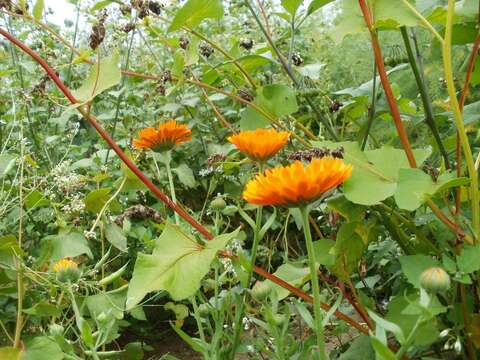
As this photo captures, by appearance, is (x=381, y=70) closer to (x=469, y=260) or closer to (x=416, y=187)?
(x=416, y=187)

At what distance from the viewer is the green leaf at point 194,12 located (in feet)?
3.12

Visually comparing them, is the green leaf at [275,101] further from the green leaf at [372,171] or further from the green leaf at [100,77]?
the green leaf at [100,77]

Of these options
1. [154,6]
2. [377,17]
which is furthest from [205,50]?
[377,17]

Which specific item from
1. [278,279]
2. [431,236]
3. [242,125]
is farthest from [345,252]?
[242,125]

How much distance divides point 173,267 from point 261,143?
0.21 meters

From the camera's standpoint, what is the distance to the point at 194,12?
0.99m

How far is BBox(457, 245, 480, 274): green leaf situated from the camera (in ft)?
2.43

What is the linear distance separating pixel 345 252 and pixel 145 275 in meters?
0.31

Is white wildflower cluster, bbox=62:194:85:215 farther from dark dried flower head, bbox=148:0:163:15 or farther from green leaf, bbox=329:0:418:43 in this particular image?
green leaf, bbox=329:0:418:43

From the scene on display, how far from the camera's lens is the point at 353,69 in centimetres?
249

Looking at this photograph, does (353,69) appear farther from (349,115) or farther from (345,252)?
(345,252)

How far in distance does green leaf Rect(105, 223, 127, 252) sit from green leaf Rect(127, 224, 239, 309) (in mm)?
406

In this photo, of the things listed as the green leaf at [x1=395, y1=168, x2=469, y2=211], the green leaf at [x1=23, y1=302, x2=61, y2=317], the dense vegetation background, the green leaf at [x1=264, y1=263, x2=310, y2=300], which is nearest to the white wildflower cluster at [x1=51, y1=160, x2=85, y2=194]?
the dense vegetation background

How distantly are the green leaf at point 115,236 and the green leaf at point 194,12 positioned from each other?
45cm
